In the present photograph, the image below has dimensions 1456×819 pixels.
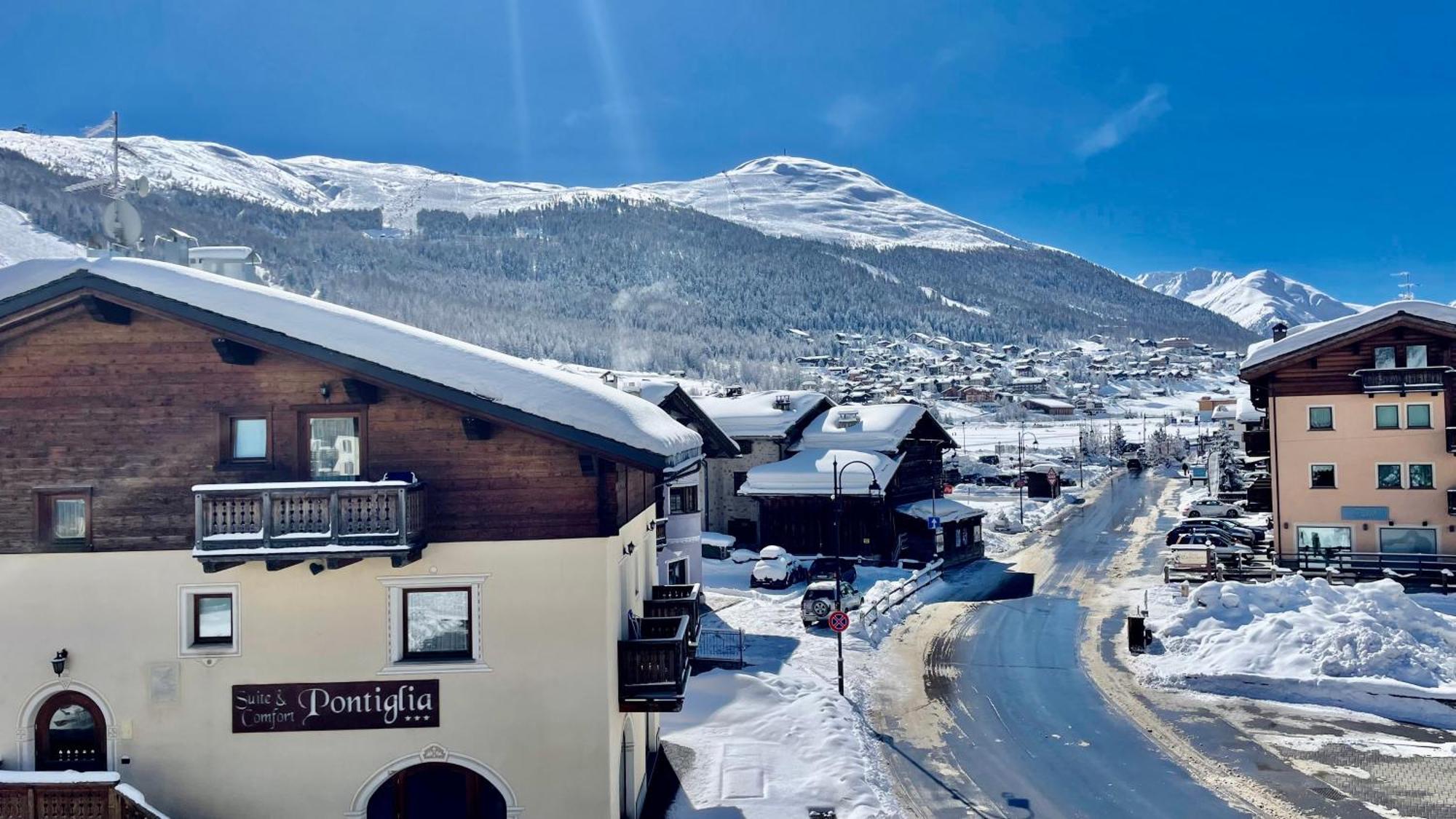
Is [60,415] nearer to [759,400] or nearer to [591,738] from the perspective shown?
[591,738]

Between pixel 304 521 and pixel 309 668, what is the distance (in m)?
2.55

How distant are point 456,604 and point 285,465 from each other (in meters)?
3.49

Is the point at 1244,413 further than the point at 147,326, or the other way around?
the point at 1244,413

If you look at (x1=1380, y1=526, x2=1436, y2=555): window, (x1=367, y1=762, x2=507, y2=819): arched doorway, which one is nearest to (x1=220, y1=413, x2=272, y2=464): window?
(x1=367, y1=762, x2=507, y2=819): arched doorway

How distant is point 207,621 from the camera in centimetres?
1509

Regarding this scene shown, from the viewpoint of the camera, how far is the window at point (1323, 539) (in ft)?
125

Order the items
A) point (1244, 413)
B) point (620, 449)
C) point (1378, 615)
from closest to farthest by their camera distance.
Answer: point (620, 449) < point (1378, 615) < point (1244, 413)

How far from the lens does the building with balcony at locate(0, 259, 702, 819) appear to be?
14.8m

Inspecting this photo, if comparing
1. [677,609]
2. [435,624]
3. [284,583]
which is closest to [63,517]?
[284,583]

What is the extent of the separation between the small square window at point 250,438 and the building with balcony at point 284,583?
12 cm

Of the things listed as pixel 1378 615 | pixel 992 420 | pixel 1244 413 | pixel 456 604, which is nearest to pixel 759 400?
pixel 1244 413

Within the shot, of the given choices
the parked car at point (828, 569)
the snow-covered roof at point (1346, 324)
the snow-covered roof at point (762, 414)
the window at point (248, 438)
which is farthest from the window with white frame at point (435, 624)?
the snow-covered roof at point (762, 414)

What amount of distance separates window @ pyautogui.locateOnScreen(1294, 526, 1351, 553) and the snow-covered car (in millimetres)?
22896

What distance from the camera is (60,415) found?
49.0 ft
